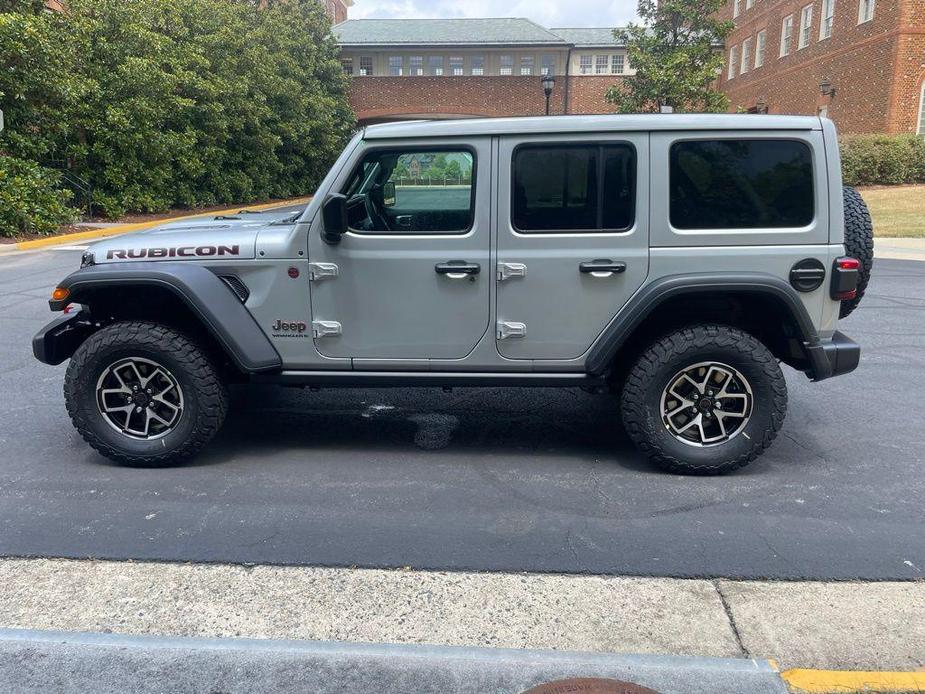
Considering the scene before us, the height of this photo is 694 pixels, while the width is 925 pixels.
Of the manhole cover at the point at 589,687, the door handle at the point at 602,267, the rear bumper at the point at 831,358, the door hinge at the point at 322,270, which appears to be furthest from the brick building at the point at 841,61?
→ the manhole cover at the point at 589,687

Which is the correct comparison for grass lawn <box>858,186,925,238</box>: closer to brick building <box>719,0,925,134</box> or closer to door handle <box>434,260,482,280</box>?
brick building <box>719,0,925,134</box>

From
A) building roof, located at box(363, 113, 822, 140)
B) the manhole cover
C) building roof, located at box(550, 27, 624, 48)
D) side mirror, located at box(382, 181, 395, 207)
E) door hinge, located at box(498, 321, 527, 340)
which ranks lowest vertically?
the manhole cover

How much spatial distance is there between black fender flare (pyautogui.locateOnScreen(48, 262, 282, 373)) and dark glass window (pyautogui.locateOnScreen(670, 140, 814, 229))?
2.38 metres

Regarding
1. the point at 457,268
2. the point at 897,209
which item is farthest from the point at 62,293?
the point at 897,209

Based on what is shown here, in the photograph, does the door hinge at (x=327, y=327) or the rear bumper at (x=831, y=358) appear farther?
the door hinge at (x=327, y=327)

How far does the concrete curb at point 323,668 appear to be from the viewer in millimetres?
2588

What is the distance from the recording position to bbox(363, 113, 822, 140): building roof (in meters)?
4.02

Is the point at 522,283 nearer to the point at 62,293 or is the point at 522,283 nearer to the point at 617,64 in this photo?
the point at 62,293

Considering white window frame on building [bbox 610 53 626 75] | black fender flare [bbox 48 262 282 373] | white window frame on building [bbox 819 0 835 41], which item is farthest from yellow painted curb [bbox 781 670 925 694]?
white window frame on building [bbox 610 53 626 75]

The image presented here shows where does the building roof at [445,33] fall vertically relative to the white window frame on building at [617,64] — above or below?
above

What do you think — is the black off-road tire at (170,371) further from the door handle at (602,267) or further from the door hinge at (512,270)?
the door handle at (602,267)

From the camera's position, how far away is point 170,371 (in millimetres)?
4301

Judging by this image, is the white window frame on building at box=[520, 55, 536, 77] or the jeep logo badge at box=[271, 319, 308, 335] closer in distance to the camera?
the jeep logo badge at box=[271, 319, 308, 335]

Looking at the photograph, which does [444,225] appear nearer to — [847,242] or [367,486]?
[367,486]
